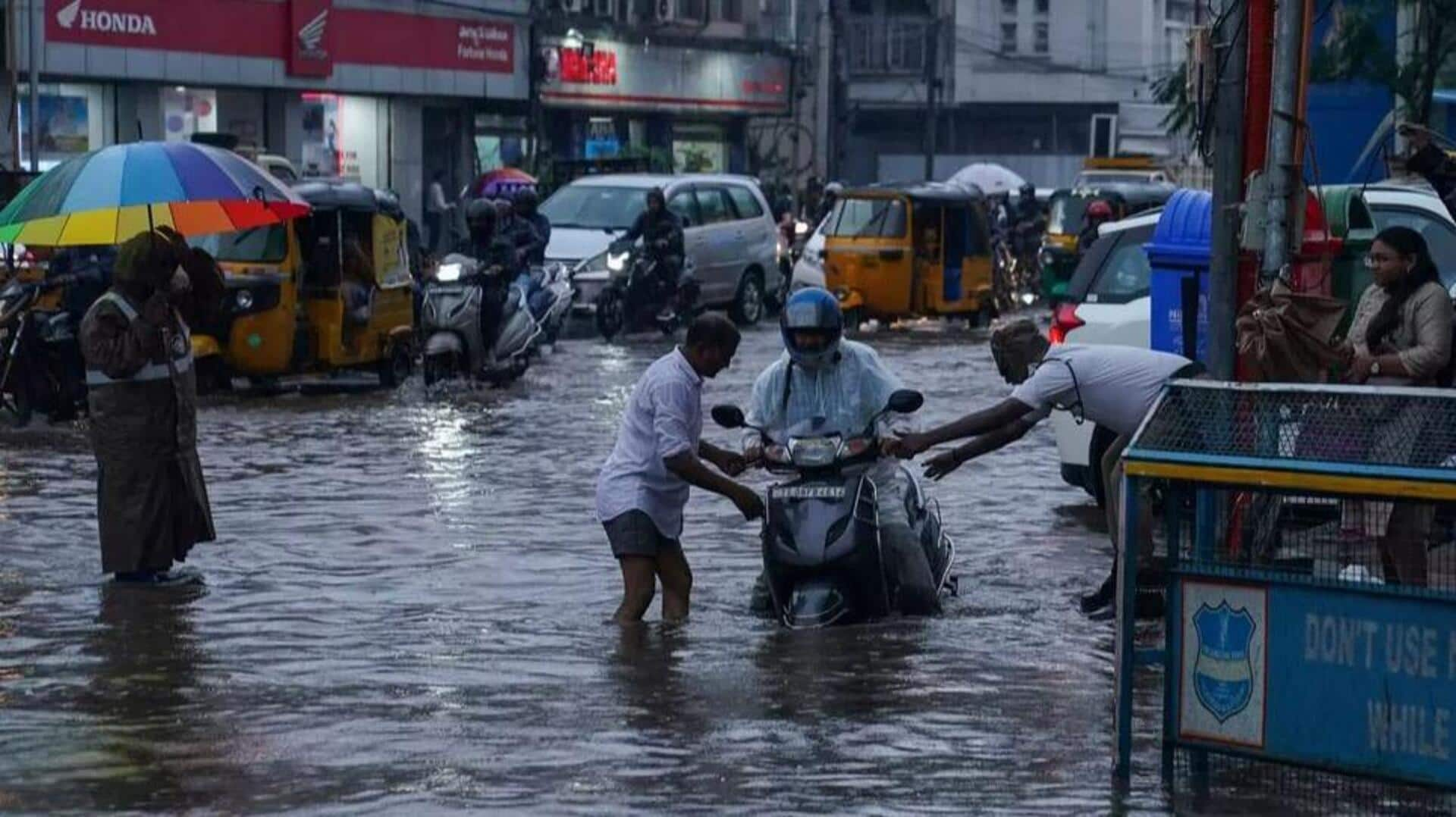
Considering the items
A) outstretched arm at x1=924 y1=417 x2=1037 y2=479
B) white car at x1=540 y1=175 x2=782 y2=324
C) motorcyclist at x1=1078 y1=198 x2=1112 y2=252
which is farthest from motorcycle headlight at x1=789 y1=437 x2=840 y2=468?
motorcyclist at x1=1078 y1=198 x2=1112 y2=252

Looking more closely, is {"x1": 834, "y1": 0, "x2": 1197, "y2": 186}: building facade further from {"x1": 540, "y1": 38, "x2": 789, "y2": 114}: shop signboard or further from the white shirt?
the white shirt

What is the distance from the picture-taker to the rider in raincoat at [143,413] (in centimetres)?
1196

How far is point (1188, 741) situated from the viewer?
7844 millimetres

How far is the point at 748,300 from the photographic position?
34562mm

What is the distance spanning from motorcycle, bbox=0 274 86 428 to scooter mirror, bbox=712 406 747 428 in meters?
9.26

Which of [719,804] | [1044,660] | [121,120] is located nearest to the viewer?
[719,804]

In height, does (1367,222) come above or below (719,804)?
above

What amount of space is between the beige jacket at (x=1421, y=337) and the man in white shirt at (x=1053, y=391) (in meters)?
1.09

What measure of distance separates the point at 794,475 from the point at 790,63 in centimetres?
4958

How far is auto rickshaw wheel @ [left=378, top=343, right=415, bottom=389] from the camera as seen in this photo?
23.6 metres

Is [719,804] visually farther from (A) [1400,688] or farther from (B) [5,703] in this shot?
(B) [5,703]

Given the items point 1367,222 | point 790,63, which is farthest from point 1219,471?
point 790,63

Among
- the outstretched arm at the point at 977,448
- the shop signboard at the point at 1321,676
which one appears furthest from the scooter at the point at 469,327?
the shop signboard at the point at 1321,676

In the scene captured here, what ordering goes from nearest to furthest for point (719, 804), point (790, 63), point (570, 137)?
1. point (719, 804)
2. point (570, 137)
3. point (790, 63)
